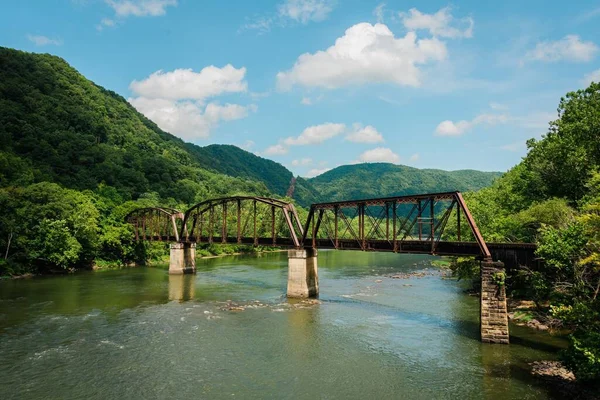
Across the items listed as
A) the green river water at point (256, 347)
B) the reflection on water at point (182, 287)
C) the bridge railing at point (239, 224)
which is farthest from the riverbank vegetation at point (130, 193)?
the reflection on water at point (182, 287)

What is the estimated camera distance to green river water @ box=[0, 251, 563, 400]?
21.0 meters

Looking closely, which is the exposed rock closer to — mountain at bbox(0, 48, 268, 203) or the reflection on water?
the reflection on water

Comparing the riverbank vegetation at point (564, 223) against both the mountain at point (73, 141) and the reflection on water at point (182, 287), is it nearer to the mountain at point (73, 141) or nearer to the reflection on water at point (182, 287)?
the reflection on water at point (182, 287)

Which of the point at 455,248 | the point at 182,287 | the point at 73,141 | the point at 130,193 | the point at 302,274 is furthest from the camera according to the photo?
the point at 73,141

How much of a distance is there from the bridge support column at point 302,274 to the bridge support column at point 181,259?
29.3 metres

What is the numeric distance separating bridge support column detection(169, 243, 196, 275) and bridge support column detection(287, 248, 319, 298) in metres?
29.3

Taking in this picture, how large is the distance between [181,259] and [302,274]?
31135 millimetres

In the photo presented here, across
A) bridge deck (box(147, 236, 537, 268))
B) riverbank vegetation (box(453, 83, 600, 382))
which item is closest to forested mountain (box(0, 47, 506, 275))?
bridge deck (box(147, 236, 537, 268))

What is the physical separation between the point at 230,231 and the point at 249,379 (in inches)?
3791

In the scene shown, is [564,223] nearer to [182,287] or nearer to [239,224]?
[239,224]

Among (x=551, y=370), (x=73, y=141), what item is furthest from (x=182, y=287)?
(x=73, y=141)

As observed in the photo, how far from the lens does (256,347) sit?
2800cm

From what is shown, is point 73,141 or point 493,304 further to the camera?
point 73,141

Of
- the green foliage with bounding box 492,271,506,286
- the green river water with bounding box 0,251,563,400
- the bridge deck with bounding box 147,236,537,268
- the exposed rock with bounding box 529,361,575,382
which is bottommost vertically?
the green river water with bounding box 0,251,563,400
